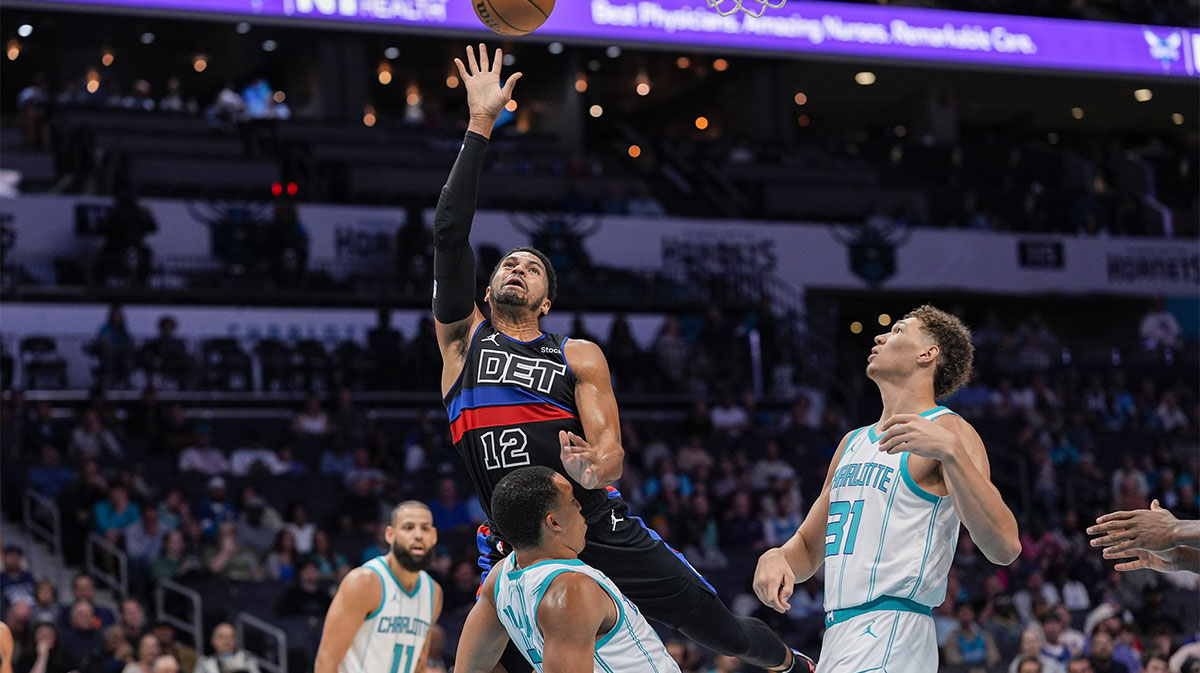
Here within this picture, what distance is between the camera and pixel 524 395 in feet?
17.7

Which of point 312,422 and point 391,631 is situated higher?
point 312,422

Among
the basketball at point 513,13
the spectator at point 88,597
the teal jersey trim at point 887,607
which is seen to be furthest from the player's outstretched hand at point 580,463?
the spectator at point 88,597

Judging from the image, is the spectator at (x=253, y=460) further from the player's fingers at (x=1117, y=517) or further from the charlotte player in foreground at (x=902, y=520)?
the player's fingers at (x=1117, y=517)

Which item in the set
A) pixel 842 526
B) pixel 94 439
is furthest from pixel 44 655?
pixel 842 526

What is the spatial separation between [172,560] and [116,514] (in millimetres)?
838

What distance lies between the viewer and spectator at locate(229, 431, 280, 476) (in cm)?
1516

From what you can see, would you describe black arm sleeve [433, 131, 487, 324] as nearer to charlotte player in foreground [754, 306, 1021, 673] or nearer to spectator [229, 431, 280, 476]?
charlotte player in foreground [754, 306, 1021, 673]

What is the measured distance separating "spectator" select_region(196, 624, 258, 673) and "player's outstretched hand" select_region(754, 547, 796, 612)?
24.4 feet

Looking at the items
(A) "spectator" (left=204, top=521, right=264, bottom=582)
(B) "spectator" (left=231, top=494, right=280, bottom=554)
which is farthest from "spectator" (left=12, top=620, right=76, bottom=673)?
(B) "spectator" (left=231, top=494, right=280, bottom=554)

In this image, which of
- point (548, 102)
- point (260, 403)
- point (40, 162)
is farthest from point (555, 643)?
point (548, 102)

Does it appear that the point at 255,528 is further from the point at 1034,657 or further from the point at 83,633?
the point at 1034,657

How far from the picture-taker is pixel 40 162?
68.7 ft

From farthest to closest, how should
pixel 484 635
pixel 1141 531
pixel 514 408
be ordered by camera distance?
pixel 514 408
pixel 484 635
pixel 1141 531

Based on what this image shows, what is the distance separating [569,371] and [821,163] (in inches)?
862
